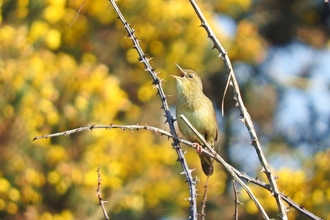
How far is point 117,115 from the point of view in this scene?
24.6 ft

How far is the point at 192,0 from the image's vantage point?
2.06 m

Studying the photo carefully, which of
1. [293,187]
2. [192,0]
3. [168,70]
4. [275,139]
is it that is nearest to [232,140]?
[275,139]

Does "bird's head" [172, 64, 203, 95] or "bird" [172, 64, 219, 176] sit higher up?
"bird's head" [172, 64, 203, 95]

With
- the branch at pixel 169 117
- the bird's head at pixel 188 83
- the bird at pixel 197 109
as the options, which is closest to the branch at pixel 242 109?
the branch at pixel 169 117

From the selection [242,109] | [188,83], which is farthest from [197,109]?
[242,109]

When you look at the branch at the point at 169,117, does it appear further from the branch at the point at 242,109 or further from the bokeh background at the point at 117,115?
the bokeh background at the point at 117,115

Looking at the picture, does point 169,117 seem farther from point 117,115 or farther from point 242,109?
point 117,115

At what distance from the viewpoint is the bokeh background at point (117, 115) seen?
564 centimetres

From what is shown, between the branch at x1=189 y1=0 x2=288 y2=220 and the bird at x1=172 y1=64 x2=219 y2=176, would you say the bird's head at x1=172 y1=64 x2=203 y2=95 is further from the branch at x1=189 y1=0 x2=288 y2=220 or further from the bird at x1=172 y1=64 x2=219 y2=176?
the branch at x1=189 y1=0 x2=288 y2=220

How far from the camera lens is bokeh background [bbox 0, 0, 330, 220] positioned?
5.64m

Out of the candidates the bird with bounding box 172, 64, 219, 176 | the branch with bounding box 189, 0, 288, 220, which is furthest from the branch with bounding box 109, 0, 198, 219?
the bird with bounding box 172, 64, 219, 176

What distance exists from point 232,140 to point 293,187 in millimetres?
2963

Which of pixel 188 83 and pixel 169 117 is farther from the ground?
pixel 188 83

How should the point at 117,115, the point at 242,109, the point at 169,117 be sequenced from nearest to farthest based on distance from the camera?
the point at 242,109 < the point at 169,117 < the point at 117,115
